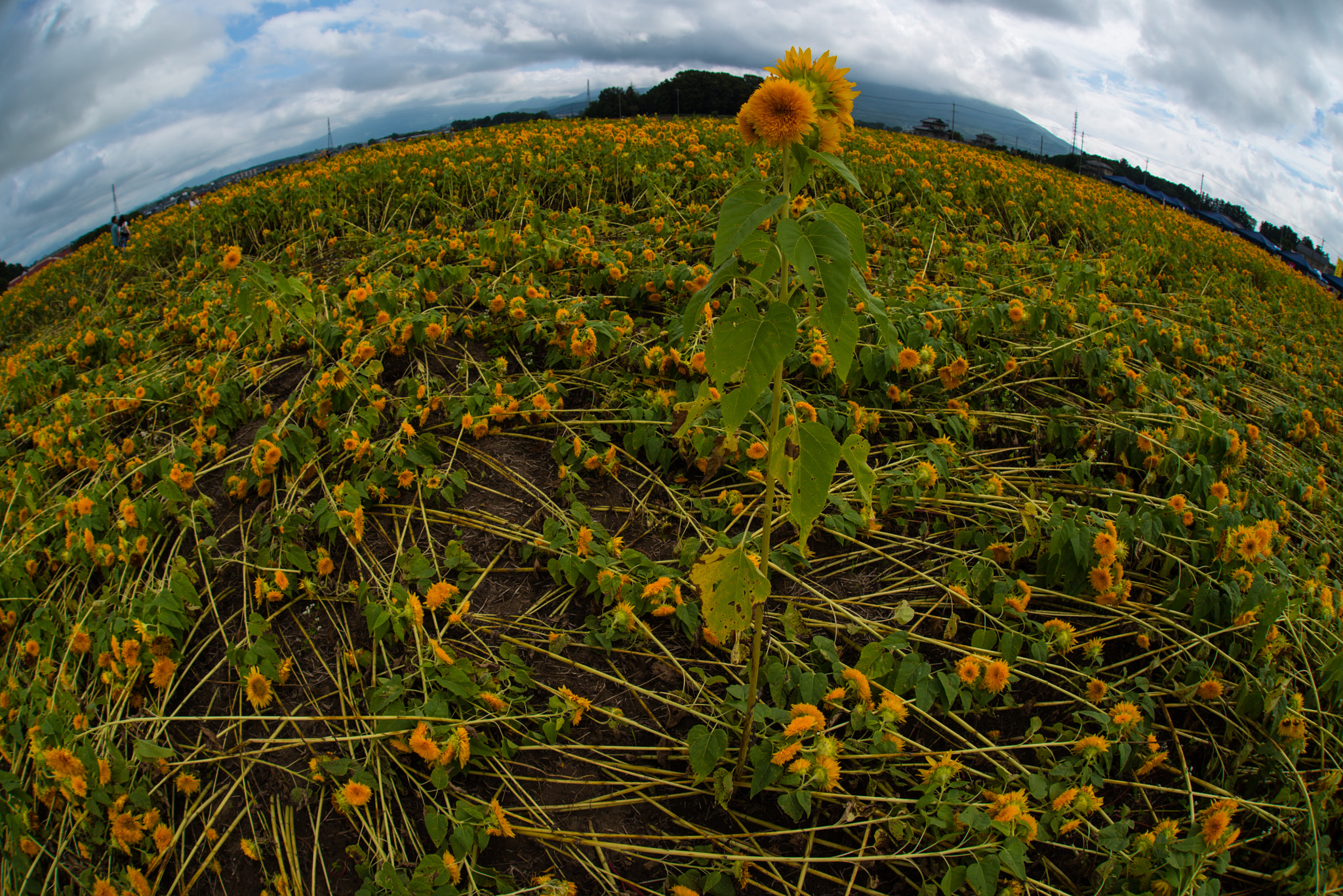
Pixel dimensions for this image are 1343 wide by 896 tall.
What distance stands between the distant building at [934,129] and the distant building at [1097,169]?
303 cm

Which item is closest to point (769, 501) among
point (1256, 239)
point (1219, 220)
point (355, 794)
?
point (355, 794)

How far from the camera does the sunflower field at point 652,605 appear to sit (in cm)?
164

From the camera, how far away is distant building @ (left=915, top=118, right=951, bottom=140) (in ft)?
41.4

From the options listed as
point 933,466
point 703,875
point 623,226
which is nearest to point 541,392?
point 933,466

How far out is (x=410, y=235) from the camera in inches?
185

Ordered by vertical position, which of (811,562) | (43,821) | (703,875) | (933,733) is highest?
(811,562)

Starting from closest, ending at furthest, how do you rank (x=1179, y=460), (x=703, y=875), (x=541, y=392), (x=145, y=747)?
(x=703, y=875) < (x=145, y=747) < (x=1179, y=460) < (x=541, y=392)

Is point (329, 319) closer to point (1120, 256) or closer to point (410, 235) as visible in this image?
point (410, 235)

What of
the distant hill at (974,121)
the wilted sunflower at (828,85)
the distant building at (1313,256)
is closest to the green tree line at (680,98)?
the distant hill at (974,121)

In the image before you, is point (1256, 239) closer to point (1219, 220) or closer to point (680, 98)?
point (1219, 220)

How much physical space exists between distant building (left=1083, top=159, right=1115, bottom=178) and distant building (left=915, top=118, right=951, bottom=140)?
3028mm

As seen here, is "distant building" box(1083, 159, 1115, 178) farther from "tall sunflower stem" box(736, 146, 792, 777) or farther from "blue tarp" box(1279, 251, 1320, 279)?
"tall sunflower stem" box(736, 146, 792, 777)

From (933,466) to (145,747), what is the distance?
2698 millimetres

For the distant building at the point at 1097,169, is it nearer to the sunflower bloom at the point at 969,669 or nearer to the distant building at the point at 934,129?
the distant building at the point at 934,129
